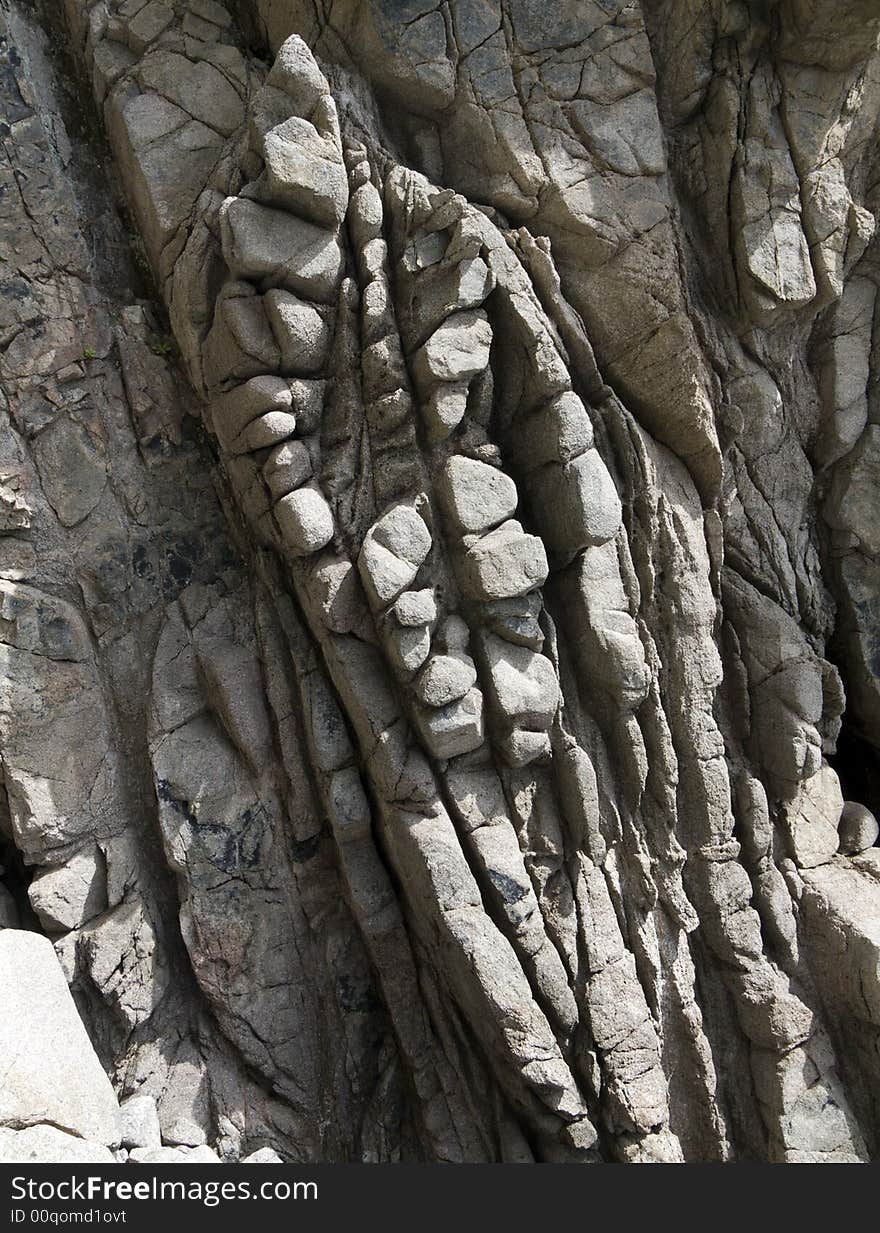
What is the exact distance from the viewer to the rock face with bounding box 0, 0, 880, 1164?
5680 mm

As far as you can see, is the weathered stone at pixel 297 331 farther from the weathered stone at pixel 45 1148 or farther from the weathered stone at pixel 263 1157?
→ the weathered stone at pixel 263 1157

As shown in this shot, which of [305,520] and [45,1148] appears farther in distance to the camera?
[305,520]

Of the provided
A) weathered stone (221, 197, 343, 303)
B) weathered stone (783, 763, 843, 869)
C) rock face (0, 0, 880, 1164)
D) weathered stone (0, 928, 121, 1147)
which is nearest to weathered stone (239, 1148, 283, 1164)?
rock face (0, 0, 880, 1164)

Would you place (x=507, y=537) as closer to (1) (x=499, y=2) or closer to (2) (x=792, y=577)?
(2) (x=792, y=577)

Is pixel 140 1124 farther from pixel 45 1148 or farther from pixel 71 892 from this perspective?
pixel 71 892

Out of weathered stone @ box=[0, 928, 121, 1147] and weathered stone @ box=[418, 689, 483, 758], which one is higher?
weathered stone @ box=[418, 689, 483, 758]

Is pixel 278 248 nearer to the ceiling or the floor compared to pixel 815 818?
nearer to the ceiling

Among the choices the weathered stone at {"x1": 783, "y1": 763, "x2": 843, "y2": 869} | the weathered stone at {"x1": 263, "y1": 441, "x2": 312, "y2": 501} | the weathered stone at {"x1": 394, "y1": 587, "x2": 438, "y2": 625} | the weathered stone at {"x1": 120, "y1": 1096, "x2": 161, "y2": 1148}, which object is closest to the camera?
the weathered stone at {"x1": 120, "y1": 1096, "x2": 161, "y2": 1148}

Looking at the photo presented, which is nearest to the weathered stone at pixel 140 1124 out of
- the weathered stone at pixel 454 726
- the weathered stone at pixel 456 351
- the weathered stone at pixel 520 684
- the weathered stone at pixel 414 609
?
the weathered stone at pixel 454 726

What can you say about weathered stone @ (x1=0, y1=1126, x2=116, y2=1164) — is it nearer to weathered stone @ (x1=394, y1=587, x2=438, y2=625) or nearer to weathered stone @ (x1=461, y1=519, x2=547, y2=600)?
weathered stone @ (x1=394, y1=587, x2=438, y2=625)

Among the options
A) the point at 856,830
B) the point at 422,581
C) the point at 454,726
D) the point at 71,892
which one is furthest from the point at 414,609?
the point at 856,830

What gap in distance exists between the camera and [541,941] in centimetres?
566

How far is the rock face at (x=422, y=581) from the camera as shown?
5.68 meters

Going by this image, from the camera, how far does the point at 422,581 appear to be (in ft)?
18.8
